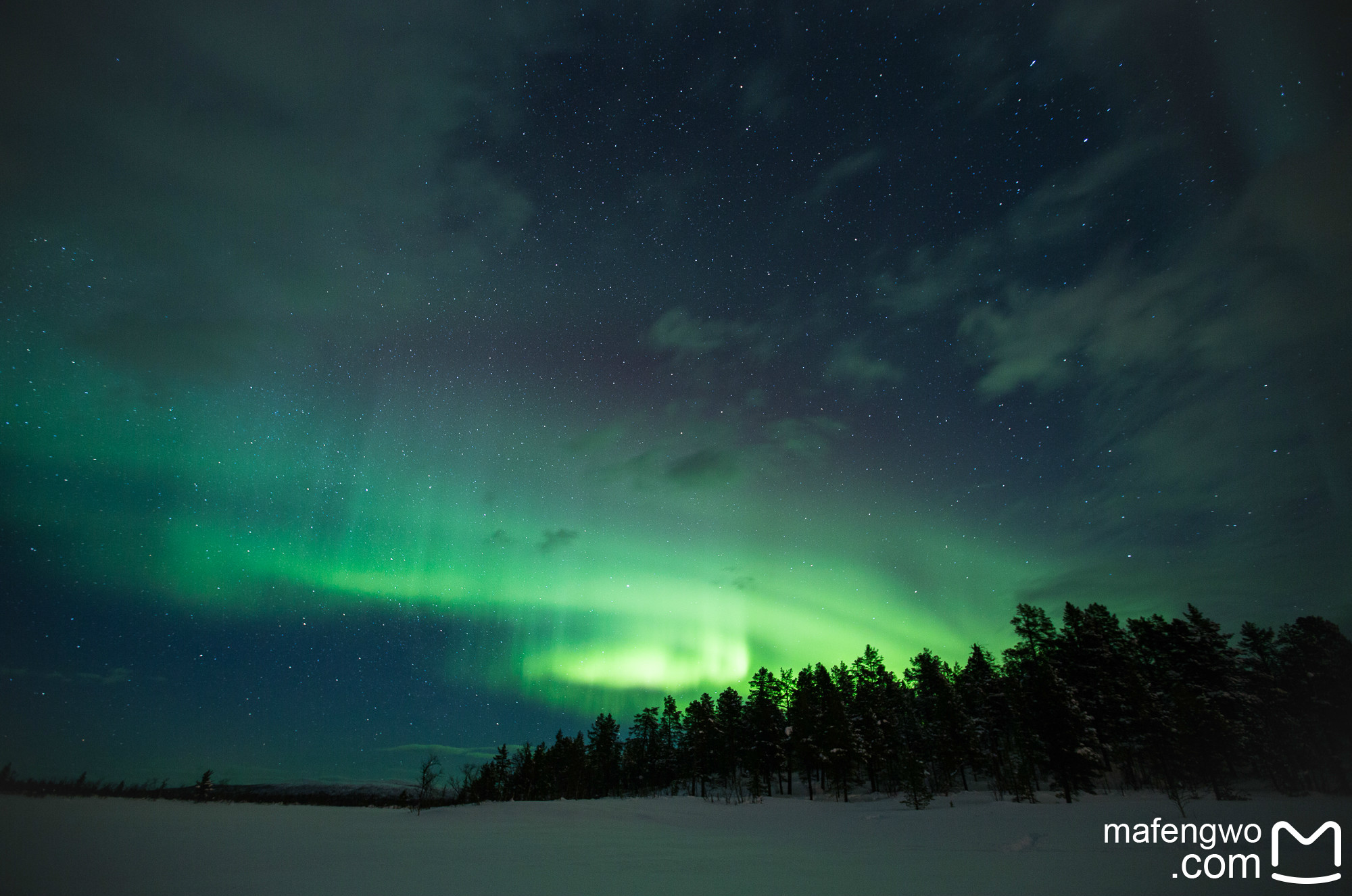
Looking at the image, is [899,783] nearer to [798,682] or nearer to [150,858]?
[798,682]

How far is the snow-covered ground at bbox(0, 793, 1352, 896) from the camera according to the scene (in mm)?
9406

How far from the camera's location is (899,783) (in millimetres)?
57719

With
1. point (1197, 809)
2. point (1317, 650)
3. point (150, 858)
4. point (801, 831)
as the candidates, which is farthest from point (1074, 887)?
point (1317, 650)

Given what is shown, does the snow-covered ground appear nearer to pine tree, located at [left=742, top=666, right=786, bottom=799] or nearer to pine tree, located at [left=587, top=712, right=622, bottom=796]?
pine tree, located at [left=742, top=666, right=786, bottom=799]

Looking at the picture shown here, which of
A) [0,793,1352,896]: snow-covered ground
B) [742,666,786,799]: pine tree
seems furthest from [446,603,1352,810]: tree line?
[0,793,1352,896]: snow-covered ground

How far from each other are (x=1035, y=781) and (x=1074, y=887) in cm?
5364

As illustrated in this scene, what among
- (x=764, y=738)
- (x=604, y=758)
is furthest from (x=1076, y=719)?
(x=604, y=758)

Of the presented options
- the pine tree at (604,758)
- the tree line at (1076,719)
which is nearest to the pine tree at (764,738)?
the tree line at (1076,719)

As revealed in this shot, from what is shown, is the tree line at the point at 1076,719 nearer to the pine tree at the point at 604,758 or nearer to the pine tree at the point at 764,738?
the pine tree at the point at 764,738

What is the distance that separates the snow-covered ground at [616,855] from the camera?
9406 mm

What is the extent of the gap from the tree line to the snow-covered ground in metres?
11.1

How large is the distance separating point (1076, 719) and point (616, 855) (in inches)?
1493

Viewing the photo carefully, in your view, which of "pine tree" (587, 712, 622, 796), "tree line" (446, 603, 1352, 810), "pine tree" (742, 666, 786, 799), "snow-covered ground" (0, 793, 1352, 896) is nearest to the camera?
"snow-covered ground" (0, 793, 1352, 896)

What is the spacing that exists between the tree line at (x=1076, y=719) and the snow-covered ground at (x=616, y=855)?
11075 millimetres
